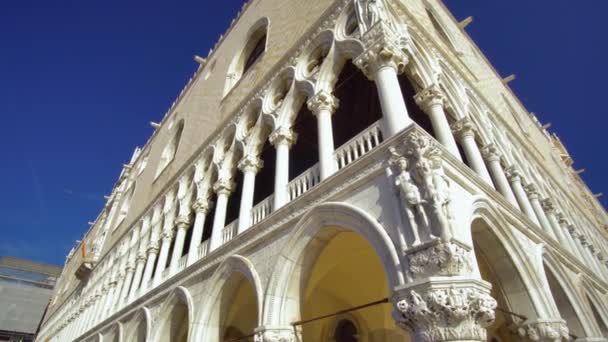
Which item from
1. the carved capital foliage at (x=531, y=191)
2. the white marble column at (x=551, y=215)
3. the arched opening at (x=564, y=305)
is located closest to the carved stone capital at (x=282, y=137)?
the arched opening at (x=564, y=305)

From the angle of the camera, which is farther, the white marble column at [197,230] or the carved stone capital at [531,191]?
the carved stone capital at [531,191]

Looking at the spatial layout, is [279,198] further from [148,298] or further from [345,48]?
[148,298]

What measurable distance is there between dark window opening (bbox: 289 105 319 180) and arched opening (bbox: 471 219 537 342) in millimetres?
4945

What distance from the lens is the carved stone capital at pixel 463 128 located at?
6.89 metres

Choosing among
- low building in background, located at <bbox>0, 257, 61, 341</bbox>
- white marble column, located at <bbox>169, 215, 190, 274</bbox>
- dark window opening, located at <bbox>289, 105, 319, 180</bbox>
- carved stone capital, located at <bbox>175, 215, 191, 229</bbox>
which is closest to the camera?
white marble column, located at <bbox>169, 215, 190, 274</bbox>

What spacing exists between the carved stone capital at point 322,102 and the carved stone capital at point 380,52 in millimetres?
817

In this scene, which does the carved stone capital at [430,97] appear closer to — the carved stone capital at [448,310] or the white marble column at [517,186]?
the white marble column at [517,186]

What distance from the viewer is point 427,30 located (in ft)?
26.2

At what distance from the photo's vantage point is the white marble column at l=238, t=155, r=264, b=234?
676 cm

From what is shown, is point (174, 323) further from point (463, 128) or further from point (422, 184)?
point (463, 128)

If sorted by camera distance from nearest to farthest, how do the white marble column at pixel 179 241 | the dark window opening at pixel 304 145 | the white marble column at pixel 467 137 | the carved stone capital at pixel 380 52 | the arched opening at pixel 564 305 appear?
the carved stone capital at pixel 380 52 < the arched opening at pixel 564 305 < the white marble column at pixel 467 137 < the white marble column at pixel 179 241 < the dark window opening at pixel 304 145

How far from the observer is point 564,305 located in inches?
241

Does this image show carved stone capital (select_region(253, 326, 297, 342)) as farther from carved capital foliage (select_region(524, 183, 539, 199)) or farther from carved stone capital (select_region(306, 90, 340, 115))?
carved capital foliage (select_region(524, 183, 539, 199))

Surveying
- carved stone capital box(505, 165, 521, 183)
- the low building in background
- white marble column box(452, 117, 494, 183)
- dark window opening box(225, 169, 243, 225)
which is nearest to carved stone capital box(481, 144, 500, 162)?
carved stone capital box(505, 165, 521, 183)
